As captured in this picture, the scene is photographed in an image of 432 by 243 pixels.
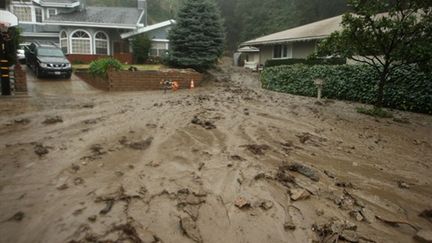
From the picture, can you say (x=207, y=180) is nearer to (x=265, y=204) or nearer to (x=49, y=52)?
(x=265, y=204)

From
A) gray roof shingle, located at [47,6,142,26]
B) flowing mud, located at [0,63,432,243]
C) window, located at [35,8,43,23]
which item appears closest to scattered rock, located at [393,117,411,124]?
flowing mud, located at [0,63,432,243]

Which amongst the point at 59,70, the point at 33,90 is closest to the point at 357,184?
the point at 33,90

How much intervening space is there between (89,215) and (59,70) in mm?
16488

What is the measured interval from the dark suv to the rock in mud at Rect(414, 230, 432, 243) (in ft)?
60.6

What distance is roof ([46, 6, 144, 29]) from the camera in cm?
2724

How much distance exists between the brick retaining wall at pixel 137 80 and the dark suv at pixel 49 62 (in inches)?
54.5

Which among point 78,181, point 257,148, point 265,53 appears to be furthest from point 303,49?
point 78,181

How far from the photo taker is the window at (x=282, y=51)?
26.0m

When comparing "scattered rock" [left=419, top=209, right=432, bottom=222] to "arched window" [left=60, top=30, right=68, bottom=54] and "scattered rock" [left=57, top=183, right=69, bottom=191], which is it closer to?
"scattered rock" [left=57, top=183, right=69, bottom=191]

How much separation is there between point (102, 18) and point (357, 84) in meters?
22.5

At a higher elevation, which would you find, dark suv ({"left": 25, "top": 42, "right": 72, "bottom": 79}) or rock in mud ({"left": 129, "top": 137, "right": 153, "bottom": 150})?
dark suv ({"left": 25, "top": 42, "right": 72, "bottom": 79})

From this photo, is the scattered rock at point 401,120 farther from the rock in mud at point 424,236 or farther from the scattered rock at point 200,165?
the scattered rock at point 200,165

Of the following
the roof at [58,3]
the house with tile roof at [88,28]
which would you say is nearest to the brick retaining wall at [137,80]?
the house with tile roof at [88,28]

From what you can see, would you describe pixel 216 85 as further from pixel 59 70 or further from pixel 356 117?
pixel 356 117
